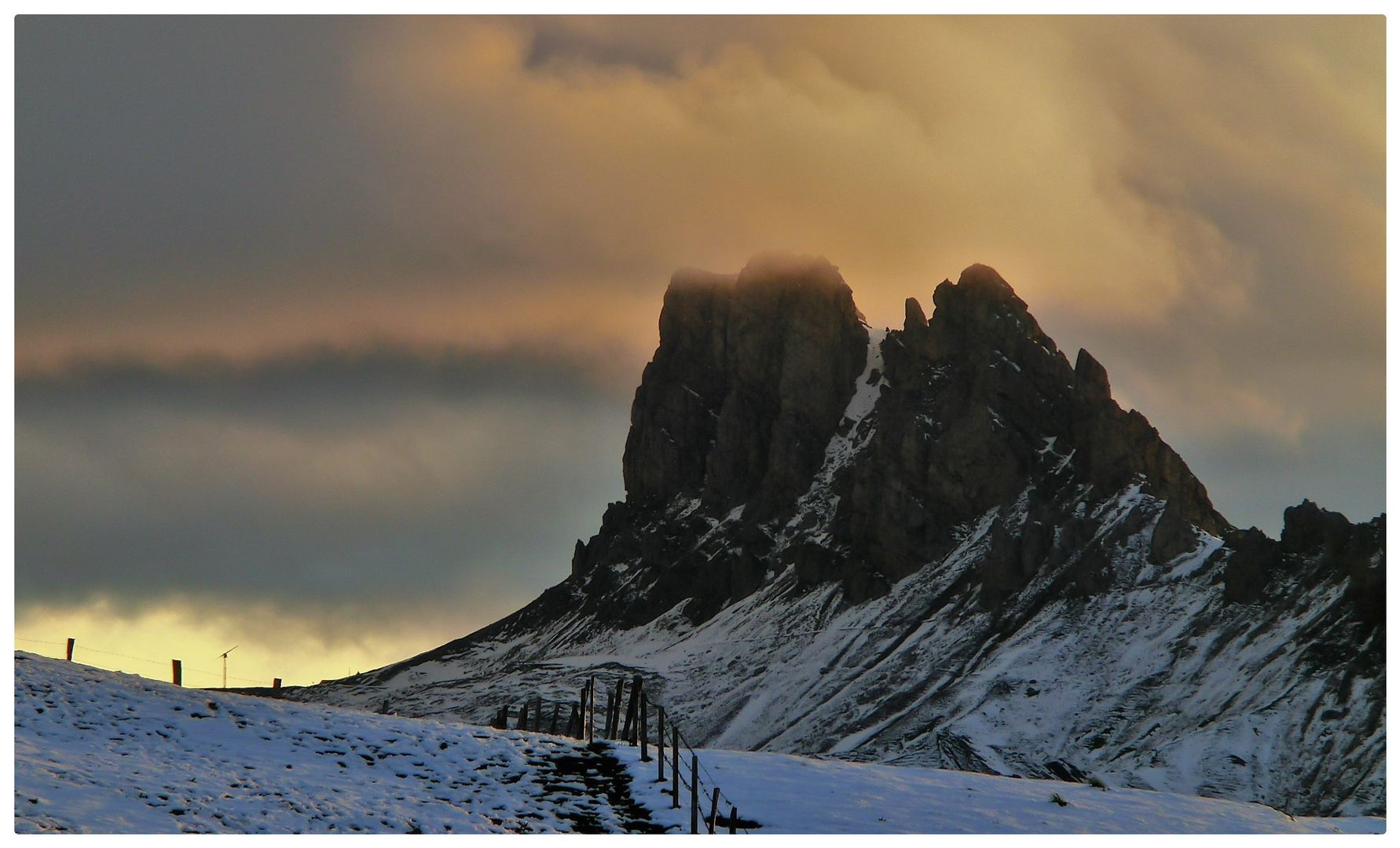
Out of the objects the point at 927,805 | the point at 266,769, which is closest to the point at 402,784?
the point at 266,769

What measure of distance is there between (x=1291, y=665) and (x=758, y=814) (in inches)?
4255

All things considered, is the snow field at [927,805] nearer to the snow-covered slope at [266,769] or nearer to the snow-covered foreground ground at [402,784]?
the snow-covered foreground ground at [402,784]

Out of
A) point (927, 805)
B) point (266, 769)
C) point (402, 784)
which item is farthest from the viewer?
point (927, 805)

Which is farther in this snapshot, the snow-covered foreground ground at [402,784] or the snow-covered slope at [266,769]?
the snow-covered foreground ground at [402,784]

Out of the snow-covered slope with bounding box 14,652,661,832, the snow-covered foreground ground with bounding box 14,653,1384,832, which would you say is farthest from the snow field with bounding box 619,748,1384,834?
the snow-covered slope with bounding box 14,652,661,832

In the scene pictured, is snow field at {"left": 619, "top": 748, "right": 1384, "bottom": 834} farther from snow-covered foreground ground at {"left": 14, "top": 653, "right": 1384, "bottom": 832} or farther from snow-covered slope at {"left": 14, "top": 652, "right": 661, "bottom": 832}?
snow-covered slope at {"left": 14, "top": 652, "right": 661, "bottom": 832}

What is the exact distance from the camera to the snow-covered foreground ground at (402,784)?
34156mm

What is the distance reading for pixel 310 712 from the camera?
148 feet

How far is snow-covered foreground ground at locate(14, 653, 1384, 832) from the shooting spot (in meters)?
34.2

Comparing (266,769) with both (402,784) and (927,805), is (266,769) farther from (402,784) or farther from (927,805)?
(927,805)

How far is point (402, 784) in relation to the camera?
38.5 metres

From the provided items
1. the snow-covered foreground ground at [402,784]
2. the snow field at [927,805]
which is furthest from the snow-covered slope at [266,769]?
the snow field at [927,805]
